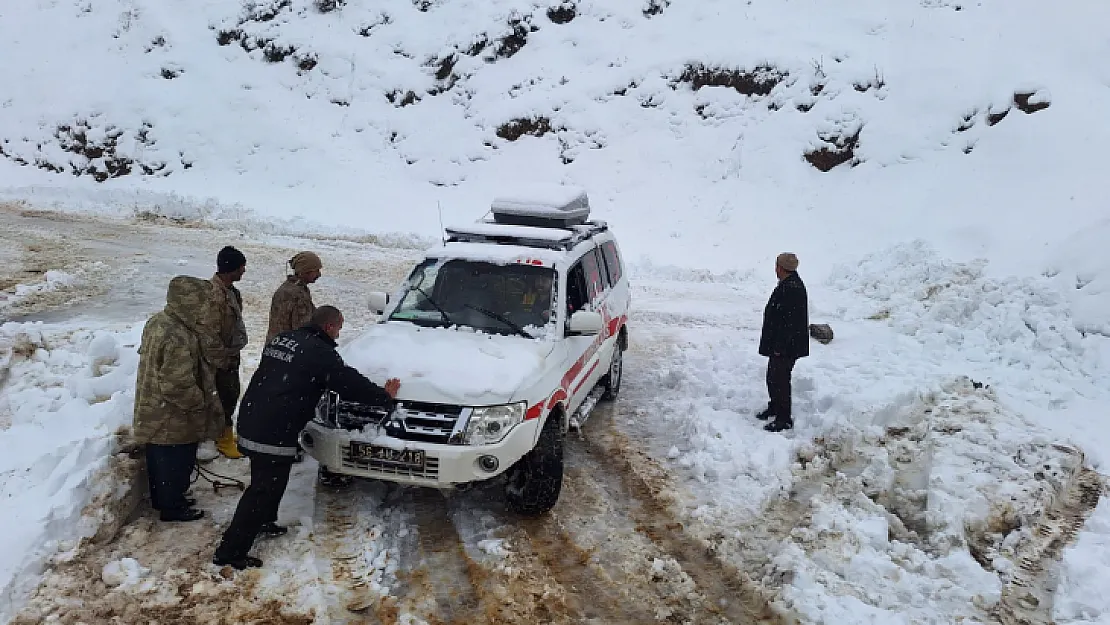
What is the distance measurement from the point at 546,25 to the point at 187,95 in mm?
12073

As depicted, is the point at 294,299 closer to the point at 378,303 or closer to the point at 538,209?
the point at 378,303

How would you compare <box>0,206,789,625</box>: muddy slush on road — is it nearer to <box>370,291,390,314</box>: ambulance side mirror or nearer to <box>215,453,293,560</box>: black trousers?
<box>215,453,293,560</box>: black trousers

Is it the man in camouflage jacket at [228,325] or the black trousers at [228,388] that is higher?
the man in camouflage jacket at [228,325]

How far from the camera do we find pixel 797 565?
16.2 ft

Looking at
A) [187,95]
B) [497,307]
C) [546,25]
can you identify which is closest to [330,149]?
[187,95]

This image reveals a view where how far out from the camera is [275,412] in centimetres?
457

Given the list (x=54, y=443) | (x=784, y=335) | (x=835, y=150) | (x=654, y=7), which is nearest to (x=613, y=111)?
(x=654, y=7)

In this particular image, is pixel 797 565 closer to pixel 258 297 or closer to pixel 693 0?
pixel 258 297

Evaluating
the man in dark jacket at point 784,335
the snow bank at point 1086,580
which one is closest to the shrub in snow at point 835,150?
the man in dark jacket at point 784,335

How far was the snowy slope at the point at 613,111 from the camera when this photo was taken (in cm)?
1593

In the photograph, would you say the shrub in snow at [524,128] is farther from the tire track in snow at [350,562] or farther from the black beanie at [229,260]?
Result: the tire track in snow at [350,562]

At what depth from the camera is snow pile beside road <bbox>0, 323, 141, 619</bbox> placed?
440cm

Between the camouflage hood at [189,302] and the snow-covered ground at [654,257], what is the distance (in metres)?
1.15

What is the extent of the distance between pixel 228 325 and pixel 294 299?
1.99 ft
